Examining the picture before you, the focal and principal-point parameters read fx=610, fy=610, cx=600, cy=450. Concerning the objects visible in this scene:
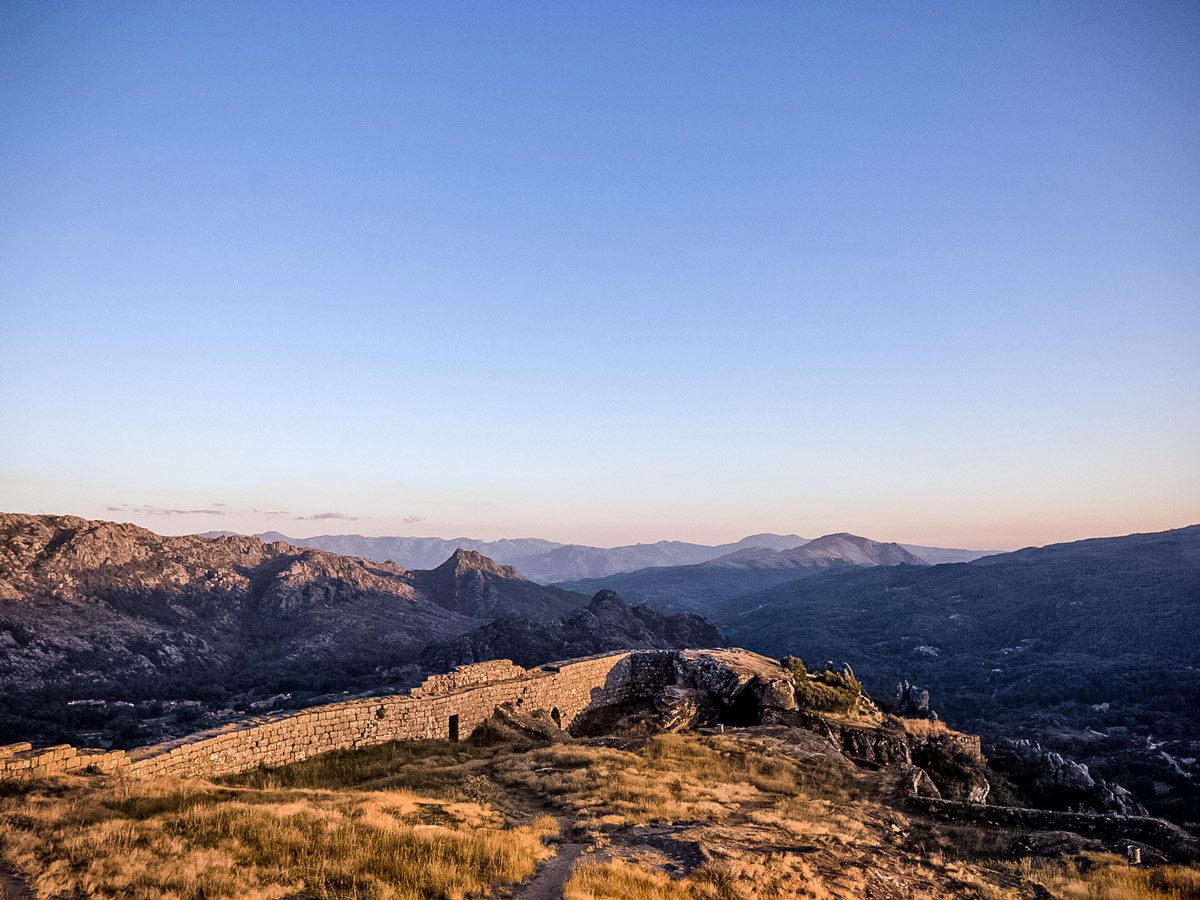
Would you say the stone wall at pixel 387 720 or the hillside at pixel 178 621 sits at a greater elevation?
the stone wall at pixel 387 720

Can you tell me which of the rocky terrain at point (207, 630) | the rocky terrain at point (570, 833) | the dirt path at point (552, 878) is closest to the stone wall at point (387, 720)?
the rocky terrain at point (570, 833)

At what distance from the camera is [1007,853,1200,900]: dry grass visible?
28.8ft

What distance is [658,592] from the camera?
158 metres

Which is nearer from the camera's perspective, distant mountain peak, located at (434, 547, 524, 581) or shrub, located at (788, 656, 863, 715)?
shrub, located at (788, 656, 863, 715)

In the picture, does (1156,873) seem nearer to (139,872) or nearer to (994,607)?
(139,872)

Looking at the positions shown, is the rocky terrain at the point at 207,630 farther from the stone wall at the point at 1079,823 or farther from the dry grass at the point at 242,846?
the stone wall at the point at 1079,823

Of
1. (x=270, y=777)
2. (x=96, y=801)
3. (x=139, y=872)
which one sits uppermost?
(x=139, y=872)

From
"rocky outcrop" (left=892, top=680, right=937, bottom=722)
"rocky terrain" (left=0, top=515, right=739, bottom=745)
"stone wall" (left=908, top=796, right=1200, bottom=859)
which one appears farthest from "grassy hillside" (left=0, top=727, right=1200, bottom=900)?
"rocky terrain" (left=0, top=515, right=739, bottom=745)

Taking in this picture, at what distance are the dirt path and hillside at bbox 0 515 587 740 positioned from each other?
116 ft

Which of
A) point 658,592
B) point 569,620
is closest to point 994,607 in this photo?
point 569,620

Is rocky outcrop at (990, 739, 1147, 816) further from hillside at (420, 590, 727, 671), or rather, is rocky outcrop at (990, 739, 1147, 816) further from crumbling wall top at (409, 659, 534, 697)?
hillside at (420, 590, 727, 671)

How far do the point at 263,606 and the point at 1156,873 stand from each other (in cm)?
7216

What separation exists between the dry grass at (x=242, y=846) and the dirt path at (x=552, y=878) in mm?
212

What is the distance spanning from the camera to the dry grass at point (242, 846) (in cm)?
700
